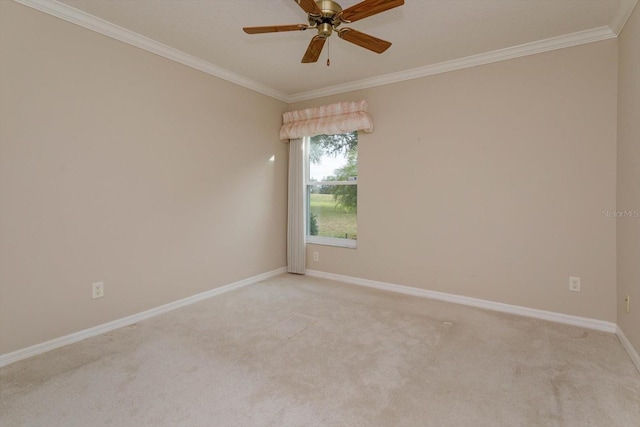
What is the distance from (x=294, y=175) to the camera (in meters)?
4.34

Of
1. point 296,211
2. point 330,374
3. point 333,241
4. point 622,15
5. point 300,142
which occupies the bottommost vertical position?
point 330,374

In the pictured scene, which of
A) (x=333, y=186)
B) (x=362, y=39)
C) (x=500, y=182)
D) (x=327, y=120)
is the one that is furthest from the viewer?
(x=333, y=186)

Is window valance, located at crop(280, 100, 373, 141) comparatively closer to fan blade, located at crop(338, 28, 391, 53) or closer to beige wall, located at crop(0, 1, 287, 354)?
beige wall, located at crop(0, 1, 287, 354)

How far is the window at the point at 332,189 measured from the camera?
160 inches

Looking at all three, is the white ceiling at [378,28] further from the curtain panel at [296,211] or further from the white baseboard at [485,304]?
the white baseboard at [485,304]

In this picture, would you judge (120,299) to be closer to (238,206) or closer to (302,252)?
(238,206)

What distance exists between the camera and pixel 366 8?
1.78 m

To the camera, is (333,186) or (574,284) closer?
(574,284)

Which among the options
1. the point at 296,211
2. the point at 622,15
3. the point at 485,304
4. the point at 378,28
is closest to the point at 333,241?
the point at 296,211

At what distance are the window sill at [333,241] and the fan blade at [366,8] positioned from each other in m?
2.63

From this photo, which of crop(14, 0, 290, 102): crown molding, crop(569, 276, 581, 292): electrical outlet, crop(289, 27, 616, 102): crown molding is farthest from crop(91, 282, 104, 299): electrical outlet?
crop(569, 276, 581, 292): electrical outlet

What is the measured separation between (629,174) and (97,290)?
4166mm

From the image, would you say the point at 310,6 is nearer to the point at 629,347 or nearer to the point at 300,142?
the point at 300,142

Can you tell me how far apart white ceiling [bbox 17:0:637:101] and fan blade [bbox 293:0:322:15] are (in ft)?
1.77
